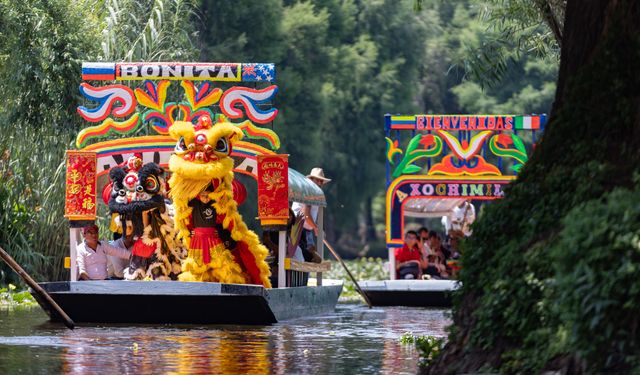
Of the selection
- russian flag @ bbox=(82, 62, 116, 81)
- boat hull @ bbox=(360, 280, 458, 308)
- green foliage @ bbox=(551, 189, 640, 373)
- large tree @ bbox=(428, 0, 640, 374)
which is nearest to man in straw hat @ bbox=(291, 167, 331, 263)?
boat hull @ bbox=(360, 280, 458, 308)

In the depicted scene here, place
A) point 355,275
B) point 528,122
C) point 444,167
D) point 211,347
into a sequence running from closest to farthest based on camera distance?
point 211,347 < point 528,122 < point 444,167 < point 355,275

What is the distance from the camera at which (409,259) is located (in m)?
26.2

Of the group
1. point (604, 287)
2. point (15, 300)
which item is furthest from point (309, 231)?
point (604, 287)

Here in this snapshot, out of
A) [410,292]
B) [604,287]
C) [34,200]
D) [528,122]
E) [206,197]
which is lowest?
[604,287]

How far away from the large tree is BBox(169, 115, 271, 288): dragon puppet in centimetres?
803

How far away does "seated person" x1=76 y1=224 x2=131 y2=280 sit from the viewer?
18.8 m

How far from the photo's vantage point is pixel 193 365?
12.5 meters

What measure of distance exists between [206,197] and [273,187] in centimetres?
110

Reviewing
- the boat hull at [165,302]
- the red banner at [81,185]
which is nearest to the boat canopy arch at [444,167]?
the boat hull at [165,302]

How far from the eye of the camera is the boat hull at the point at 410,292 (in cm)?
2455

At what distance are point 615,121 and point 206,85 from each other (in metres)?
10.5

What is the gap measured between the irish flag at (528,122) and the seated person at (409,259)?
2875 mm

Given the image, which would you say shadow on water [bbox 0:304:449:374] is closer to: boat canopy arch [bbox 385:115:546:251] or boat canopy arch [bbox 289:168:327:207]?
boat canopy arch [bbox 289:168:327:207]

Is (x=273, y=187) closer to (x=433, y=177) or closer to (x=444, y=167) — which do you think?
(x=433, y=177)
